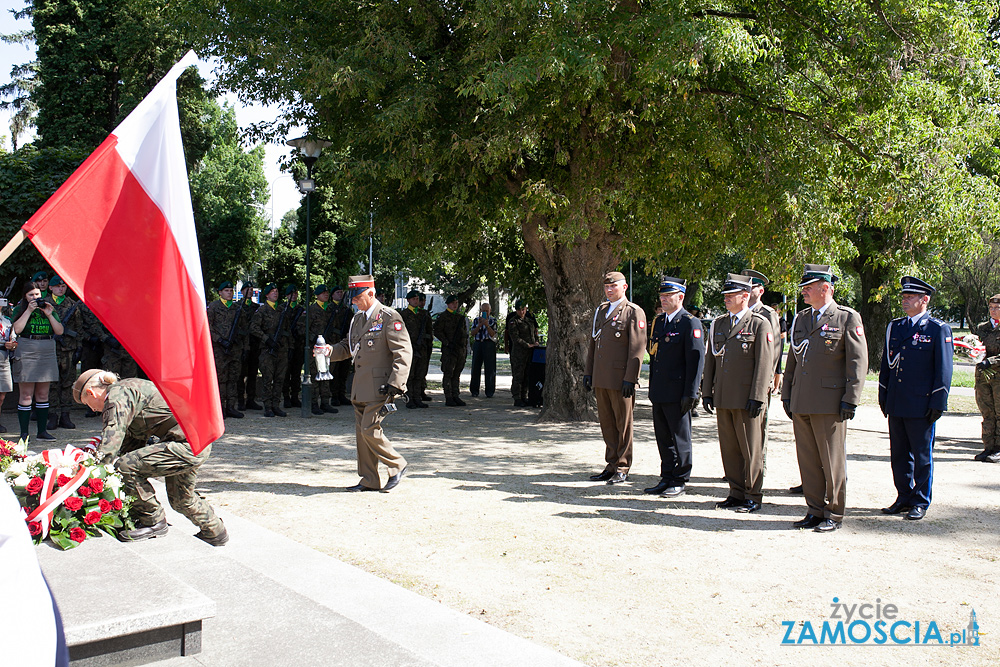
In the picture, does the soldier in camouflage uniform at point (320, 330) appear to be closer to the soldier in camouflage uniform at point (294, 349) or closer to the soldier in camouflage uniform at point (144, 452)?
the soldier in camouflage uniform at point (294, 349)

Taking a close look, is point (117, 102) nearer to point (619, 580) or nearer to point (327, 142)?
point (327, 142)

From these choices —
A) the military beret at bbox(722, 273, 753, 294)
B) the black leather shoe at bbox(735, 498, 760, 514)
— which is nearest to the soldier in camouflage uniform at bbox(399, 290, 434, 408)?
the military beret at bbox(722, 273, 753, 294)

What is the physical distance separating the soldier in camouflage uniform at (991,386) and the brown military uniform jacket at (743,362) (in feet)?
15.1

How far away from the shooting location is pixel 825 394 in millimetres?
6770

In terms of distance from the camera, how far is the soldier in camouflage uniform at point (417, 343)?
15.9 m

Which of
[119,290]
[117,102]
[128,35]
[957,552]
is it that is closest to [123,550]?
[119,290]

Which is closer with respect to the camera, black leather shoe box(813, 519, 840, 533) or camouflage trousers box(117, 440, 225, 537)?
camouflage trousers box(117, 440, 225, 537)

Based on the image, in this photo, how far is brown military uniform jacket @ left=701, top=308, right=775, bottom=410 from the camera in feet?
24.2

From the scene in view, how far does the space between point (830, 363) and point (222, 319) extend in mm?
10141

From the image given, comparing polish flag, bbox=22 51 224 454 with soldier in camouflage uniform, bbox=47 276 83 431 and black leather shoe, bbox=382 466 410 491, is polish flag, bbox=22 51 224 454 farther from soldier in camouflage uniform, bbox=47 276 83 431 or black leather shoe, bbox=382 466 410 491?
soldier in camouflage uniform, bbox=47 276 83 431

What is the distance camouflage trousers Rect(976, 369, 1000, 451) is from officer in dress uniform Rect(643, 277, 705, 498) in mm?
4678

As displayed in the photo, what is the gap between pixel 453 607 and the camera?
16.3ft

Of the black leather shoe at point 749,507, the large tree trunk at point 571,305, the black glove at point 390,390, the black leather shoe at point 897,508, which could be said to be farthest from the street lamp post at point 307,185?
the black leather shoe at point 897,508

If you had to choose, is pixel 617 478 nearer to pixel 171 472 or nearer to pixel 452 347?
pixel 171 472
